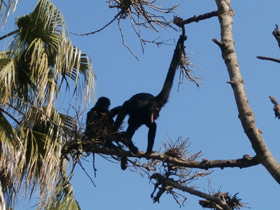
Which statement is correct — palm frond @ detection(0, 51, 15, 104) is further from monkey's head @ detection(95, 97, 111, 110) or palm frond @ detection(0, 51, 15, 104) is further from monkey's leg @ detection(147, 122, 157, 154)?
monkey's head @ detection(95, 97, 111, 110)

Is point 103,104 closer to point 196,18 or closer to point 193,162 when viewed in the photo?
point 196,18

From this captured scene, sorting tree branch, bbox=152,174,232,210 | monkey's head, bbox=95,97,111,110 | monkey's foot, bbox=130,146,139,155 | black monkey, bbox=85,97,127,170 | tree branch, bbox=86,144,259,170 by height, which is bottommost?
tree branch, bbox=152,174,232,210

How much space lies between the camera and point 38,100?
23.2ft

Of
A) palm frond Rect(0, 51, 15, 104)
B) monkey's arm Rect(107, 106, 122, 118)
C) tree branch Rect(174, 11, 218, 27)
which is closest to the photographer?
tree branch Rect(174, 11, 218, 27)

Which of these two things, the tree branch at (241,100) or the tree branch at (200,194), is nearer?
the tree branch at (241,100)

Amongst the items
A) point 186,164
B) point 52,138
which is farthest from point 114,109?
point 186,164

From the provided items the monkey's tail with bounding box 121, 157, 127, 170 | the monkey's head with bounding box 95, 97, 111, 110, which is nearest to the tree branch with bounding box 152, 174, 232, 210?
the monkey's tail with bounding box 121, 157, 127, 170

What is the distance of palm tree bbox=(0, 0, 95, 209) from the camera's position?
6.82 meters

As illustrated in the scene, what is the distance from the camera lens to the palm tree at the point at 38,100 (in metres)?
6.82

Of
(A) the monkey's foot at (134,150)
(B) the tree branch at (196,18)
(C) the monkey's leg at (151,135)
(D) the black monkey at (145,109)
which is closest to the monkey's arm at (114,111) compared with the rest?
(D) the black monkey at (145,109)

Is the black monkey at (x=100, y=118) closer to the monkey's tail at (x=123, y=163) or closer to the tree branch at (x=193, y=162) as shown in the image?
the tree branch at (x=193, y=162)

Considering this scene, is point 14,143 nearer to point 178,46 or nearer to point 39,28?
point 39,28

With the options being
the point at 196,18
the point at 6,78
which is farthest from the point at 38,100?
the point at 196,18

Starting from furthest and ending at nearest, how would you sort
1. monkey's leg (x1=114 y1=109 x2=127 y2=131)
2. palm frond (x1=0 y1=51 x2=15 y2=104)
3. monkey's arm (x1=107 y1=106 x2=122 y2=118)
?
monkey's arm (x1=107 y1=106 x2=122 y2=118) < monkey's leg (x1=114 y1=109 x2=127 y2=131) < palm frond (x1=0 y1=51 x2=15 y2=104)
